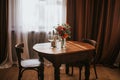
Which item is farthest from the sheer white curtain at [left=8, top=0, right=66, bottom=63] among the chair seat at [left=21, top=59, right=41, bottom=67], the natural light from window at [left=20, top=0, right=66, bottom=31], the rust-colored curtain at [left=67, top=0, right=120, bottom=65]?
the chair seat at [left=21, top=59, right=41, bottom=67]

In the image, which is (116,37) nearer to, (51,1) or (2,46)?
(51,1)

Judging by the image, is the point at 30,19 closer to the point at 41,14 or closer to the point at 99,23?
the point at 41,14

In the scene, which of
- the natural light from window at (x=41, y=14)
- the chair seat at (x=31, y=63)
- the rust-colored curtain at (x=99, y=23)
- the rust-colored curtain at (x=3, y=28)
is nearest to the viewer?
the chair seat at (x=31, y=63)

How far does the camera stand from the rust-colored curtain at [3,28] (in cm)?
376

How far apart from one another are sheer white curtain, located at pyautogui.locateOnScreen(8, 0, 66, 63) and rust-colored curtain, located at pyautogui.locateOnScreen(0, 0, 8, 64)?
0.10 m

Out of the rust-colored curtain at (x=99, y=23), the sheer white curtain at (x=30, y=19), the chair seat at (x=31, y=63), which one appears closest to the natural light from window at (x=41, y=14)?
the sheer white curtain at (x=30, y=19)

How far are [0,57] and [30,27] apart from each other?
1039mm

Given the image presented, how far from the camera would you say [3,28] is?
12.6ft

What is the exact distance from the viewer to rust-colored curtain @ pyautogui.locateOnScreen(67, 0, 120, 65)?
3996 millimetres

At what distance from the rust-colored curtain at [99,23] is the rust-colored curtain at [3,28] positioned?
151 cm

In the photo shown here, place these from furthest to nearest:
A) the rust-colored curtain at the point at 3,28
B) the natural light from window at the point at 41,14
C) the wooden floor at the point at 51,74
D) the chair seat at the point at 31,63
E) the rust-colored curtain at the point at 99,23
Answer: the rust-colored curtain at the point at 99,23 → the natural light from window at the point at 41,14 → the rust-colored curtain at the point at 3,28 → the wooden floor at the point at 51,74 → the chair seat at the point at 31,63

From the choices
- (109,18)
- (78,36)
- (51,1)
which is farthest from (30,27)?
(109,18)

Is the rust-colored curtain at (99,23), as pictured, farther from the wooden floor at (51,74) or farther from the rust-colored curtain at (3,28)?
the rust-colored curtain at (3,28)

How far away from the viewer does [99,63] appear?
425cm
